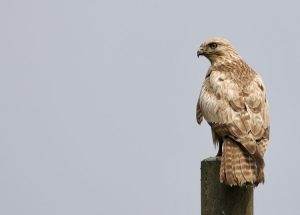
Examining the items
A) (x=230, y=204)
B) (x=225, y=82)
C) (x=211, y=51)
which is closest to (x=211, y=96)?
(x=225, y=82)

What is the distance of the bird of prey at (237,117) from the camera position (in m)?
8.47

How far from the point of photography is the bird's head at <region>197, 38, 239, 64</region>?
12.6 meters

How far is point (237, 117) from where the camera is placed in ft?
31.8

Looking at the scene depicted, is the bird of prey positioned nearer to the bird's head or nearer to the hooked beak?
the bird's head

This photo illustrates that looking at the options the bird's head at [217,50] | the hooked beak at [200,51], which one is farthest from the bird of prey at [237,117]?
the hooked beak at [200,51]

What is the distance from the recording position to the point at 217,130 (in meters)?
9.79

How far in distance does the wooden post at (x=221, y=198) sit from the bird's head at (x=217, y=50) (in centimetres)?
520

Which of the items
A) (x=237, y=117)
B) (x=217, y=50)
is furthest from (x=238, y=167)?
(x=217, y=50)

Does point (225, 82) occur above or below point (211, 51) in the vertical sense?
below

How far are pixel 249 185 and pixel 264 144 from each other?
1312 millimetres

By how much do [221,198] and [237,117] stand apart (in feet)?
8.66

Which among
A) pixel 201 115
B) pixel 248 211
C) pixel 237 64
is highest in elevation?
pixel 237 64

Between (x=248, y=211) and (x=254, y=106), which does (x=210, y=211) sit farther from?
(x=254, y=106)

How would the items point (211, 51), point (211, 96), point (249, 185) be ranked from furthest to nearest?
point (211, 51), point (211, 96), point (249, 185)
